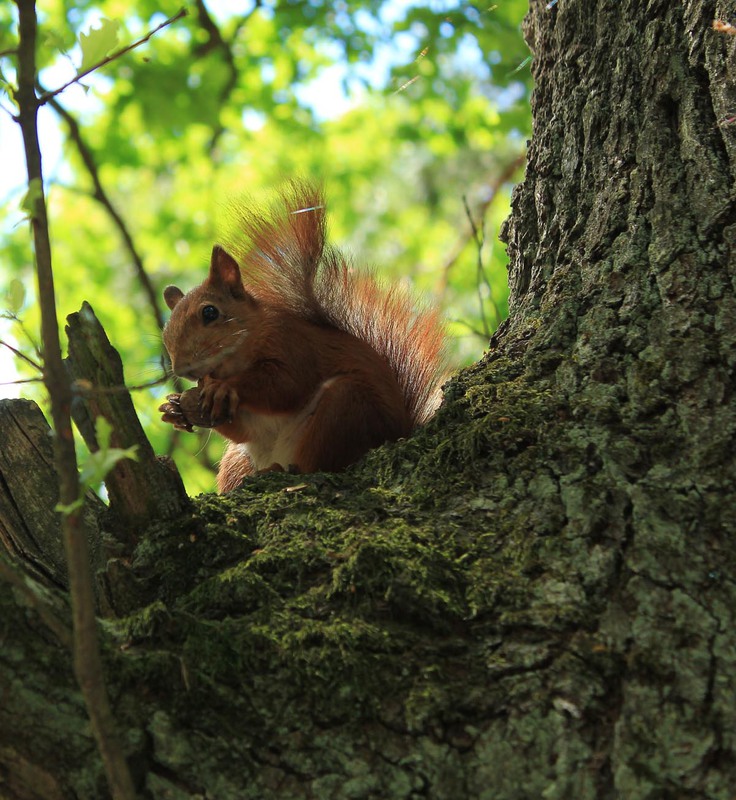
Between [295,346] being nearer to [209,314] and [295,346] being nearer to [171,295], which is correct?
[209,314]

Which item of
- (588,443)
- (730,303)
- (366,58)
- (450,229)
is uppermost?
(450,229)

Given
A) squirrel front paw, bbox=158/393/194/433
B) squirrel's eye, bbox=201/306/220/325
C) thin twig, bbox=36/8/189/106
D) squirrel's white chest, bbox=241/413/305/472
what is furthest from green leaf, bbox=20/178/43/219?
squirrel's eye, bbox=201/306/220/325

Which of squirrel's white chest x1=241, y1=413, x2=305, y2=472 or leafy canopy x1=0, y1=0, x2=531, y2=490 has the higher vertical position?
leafy canopy x1=0, y1=0, x2=531, y2=490

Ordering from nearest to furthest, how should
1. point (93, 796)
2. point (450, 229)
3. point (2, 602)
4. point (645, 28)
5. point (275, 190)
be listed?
point (93, 796) < point (2, 602) < point (645, 28) < point (275, 190) < point (450, 229)

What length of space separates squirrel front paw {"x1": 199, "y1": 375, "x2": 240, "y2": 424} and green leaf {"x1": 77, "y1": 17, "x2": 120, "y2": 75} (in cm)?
169

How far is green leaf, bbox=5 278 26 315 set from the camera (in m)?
1.35

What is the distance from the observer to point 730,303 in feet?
6.02

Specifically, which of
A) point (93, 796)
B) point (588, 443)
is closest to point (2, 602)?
point (93, 796)

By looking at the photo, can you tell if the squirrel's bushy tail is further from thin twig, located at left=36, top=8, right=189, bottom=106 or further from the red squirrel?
thin twig, located at left=36, top=8, right=189, bottom=106

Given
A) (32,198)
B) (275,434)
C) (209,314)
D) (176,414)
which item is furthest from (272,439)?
(32,198)

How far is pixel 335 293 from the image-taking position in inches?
129

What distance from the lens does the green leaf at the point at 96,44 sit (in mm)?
1278

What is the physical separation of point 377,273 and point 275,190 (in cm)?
46

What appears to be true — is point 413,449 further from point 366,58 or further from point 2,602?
point 366,58
